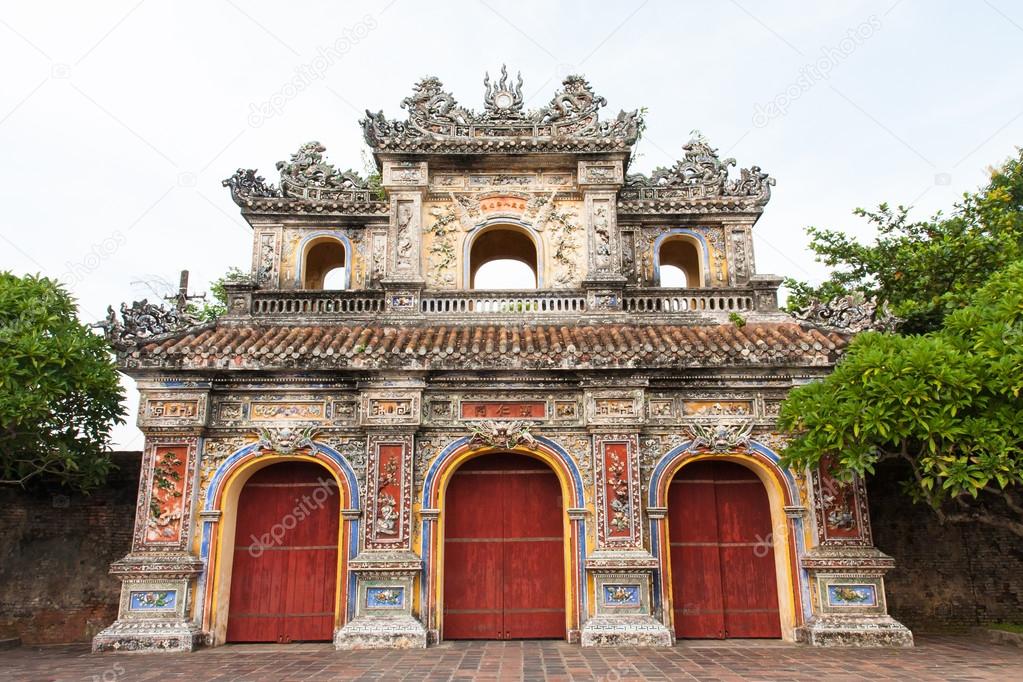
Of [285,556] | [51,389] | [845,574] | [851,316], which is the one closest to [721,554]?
[845,574]

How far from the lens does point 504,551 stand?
12.1 meters

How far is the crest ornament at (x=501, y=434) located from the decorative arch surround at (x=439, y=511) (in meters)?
0.09

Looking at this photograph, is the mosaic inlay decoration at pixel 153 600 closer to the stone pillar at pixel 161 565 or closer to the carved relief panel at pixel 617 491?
the stone pillar at pixel 161 565

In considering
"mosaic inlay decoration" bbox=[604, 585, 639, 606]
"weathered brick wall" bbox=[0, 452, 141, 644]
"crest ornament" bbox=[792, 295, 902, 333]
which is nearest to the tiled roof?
"crest ornament" bbox=[792, 295, 902, 333]

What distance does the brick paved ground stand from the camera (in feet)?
28.6

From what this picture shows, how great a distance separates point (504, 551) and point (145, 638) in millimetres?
5466

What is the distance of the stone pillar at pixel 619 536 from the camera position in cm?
1092

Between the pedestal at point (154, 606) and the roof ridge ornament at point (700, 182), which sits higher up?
the roof ridge ornament at point (700, 182)

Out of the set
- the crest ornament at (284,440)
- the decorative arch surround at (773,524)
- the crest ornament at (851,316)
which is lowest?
the decorative arch surround at (773,524)

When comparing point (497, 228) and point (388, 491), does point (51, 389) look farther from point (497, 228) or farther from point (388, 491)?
point (497, 228)

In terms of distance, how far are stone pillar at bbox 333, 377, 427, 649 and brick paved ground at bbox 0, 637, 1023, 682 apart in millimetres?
401

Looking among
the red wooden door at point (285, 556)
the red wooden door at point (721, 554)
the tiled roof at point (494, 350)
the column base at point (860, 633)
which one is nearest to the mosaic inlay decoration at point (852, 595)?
the column base at point (860, 633)

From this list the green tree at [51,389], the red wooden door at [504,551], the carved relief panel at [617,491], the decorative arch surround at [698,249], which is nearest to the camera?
the green tree at [51,389]

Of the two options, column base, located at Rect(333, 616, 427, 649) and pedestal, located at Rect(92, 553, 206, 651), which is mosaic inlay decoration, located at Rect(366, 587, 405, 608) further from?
pedestal, located at Rect(92, 553, 206, 651)
